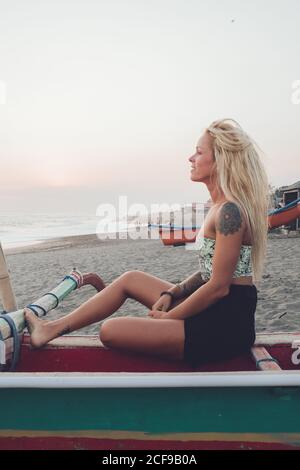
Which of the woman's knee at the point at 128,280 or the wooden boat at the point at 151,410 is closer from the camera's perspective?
the wooden boat at the point at 151,410

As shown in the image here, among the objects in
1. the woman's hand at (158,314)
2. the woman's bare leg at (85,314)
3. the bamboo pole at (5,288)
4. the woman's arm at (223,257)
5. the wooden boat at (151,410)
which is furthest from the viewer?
the bamboo pole at (5,288)

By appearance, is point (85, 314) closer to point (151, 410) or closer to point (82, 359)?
point (82, 359)

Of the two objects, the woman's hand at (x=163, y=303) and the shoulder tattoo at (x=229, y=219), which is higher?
the shoulder tattoo at (x=229, y=219)

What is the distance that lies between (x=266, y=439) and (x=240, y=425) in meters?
0.15

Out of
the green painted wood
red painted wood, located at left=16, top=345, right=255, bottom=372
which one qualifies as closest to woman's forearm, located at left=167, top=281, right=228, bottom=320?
the green painted wood

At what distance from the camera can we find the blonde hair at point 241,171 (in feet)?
7.69

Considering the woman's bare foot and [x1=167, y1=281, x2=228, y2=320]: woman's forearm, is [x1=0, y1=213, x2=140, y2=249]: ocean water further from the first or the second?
[x1=167, y1=281, x2=228, y2=320]: woman's forearm

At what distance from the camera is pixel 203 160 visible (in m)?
2.44

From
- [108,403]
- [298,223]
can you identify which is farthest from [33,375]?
[298,223]

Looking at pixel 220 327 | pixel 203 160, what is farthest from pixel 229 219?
pixel 220 327

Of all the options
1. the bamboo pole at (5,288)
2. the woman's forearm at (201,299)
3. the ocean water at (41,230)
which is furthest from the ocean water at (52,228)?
the woman's forearm at (201,299)

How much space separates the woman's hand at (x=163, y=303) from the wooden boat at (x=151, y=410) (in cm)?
65

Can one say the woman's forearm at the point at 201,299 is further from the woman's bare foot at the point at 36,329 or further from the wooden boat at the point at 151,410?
the woman's bare foot at the point at 36,329

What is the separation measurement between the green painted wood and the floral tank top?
627 millimetres
